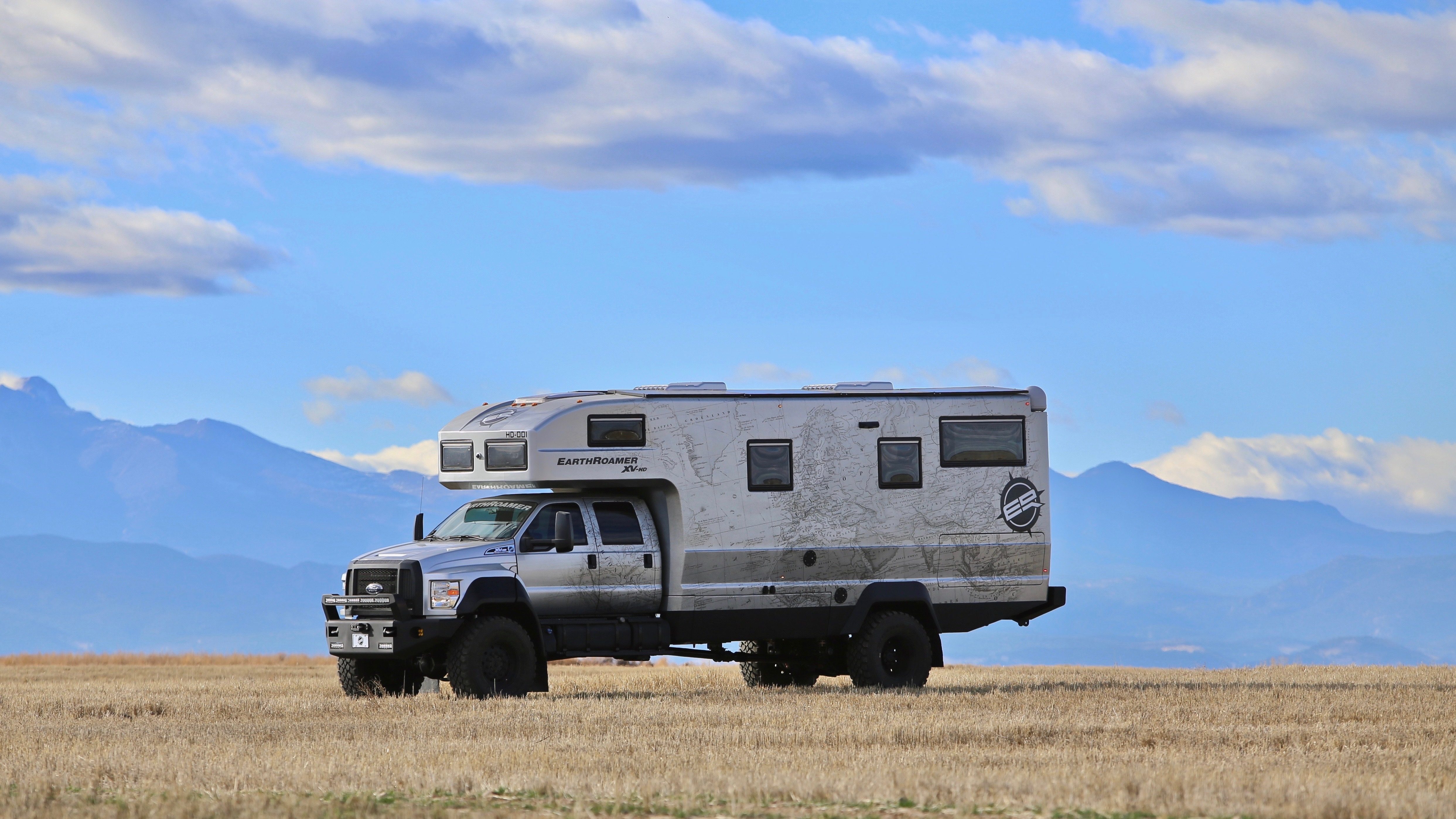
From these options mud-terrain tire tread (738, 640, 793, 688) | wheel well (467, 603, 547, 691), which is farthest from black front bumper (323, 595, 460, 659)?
mud-terrain tire tread (738, 640, 793, 688)

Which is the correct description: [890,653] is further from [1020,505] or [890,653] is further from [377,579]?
[377,579]

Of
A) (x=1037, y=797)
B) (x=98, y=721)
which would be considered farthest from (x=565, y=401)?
(x=1037, y=797)

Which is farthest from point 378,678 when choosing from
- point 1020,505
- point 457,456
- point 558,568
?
point 1020,505

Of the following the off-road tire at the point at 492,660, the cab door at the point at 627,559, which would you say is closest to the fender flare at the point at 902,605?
the cab door at the point at 627,559

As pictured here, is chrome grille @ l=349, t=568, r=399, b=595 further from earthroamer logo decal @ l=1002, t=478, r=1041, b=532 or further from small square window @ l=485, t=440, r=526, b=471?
earthroamer logo decal @ l=1002, t=478, r=1041, b=532

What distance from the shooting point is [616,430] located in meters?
21.1

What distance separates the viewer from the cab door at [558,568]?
2064 cm

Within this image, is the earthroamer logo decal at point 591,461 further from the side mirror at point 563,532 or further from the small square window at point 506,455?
the side mirror at point 563,532

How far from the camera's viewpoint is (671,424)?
21281 millimetres

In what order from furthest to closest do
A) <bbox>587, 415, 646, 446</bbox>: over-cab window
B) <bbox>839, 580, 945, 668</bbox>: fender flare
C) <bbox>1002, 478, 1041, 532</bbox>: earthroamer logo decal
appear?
<bbox>1002, 478, 1041, 532</bbox>: earthroamer logo decal
<bbox>839, 580, 945, 668</bbox>: fender flare
<bbox>587, 415, 646, 446</bbox>: over-cab window

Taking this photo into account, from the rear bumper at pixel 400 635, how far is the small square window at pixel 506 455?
6.39 feet

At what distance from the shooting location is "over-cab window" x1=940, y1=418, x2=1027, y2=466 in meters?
22.5

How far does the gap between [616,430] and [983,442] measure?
4.88 meters

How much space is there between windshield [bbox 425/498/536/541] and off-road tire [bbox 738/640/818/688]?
3.83 m
